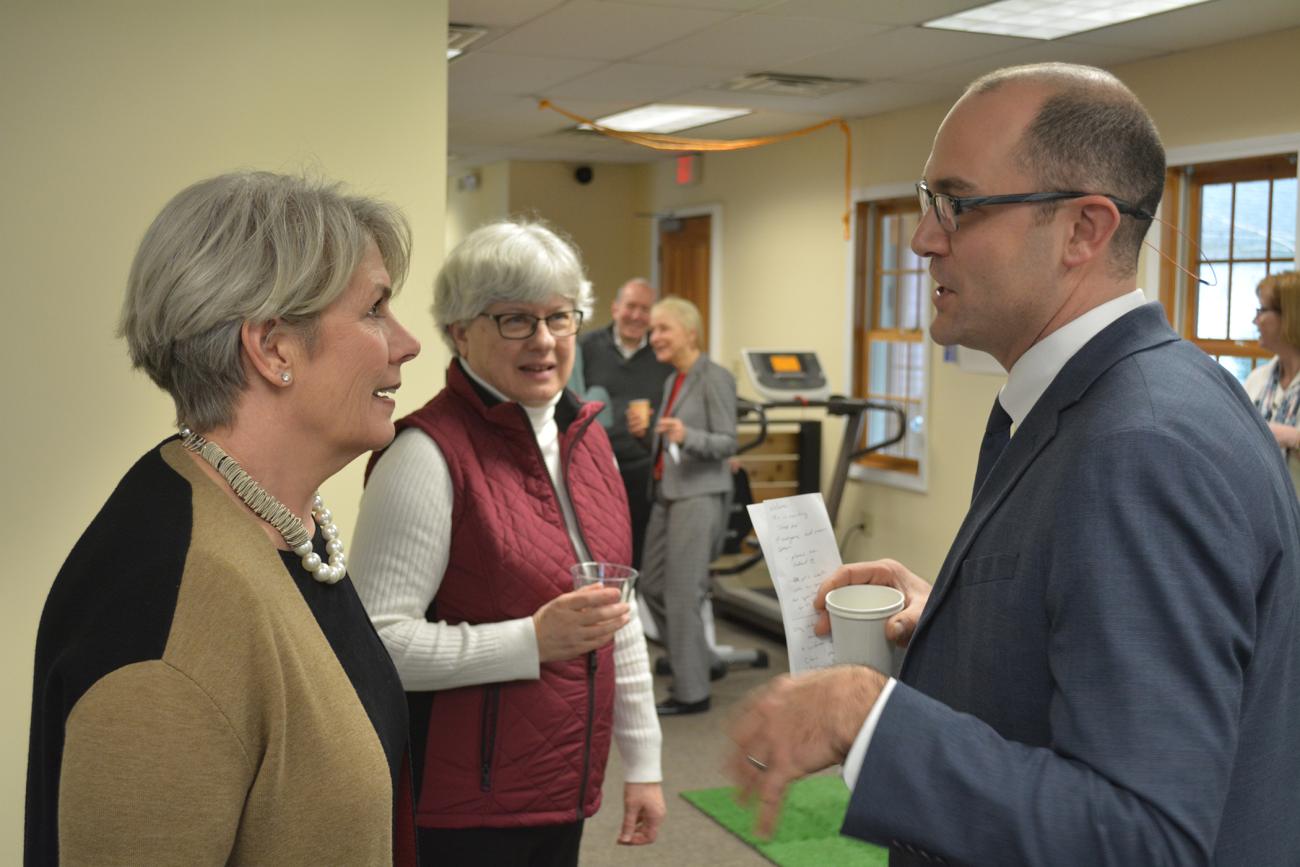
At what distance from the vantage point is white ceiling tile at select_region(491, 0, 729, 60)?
4.49 m

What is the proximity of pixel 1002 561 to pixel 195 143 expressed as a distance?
8.07 feet

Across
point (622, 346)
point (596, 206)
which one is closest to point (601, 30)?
point (622, 346)

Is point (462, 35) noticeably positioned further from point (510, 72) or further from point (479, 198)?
point (479, 198)

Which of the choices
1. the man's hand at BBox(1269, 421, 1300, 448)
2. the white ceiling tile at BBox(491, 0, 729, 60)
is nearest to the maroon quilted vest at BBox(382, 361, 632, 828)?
the white ceiling tile at BBox(491, 0, 729, 60)

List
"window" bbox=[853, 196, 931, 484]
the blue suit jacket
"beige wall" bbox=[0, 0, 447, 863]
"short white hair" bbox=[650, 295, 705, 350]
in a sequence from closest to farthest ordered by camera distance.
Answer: the blue suit jacket < "beige wall" bbox=[0, 0, 447, 863] < "short white hair" bbox=[650, 295, 705, 350] < "window" bbox=[853, 196, 931, 484]

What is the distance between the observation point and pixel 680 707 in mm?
5102

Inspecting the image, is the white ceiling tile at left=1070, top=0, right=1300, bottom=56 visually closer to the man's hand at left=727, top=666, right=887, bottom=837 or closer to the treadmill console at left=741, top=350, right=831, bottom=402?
the treadmill console at left=741, top=350, right=831, bottom=402

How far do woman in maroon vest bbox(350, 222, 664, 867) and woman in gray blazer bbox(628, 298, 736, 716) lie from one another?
308 centimetres

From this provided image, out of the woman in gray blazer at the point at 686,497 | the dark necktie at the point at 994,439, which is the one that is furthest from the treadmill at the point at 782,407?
the dark necktie at the point at 994,439

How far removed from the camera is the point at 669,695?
523 cm

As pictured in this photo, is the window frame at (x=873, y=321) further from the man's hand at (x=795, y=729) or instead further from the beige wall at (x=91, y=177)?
the man's hand at (x=795, y=729)

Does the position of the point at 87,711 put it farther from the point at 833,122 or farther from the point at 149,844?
the point at 833,122

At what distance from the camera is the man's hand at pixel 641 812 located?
205 centimetres

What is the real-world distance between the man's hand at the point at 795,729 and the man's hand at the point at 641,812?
999 millimetres
